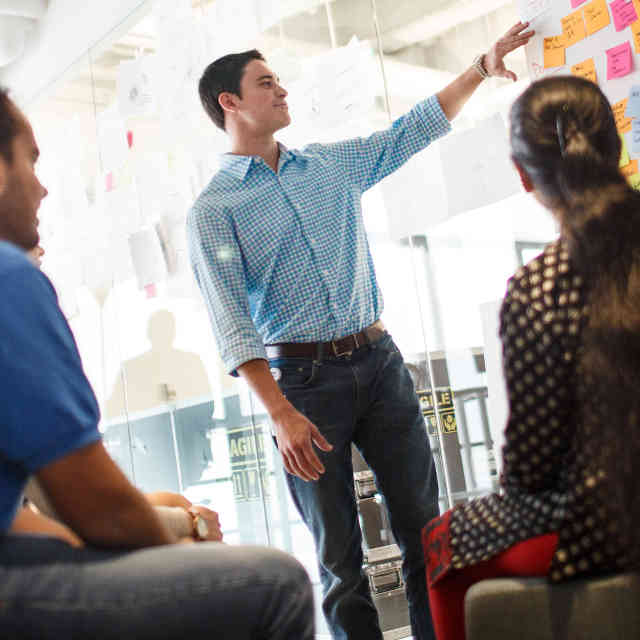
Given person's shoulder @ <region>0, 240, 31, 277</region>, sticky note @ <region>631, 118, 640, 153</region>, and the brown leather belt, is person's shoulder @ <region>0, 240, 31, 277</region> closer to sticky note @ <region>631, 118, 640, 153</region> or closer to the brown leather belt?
the brown leather belt

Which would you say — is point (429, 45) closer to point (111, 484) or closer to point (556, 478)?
point (556, 478)

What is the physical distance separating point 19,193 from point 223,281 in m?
0.84

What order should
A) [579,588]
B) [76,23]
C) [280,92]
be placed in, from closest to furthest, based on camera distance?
[579,588] → [280,92] → [76,23]

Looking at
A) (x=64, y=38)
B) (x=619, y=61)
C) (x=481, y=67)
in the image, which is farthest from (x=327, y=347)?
(x=64, y=38)

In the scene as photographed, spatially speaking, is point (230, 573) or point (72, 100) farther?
point (72, 100)

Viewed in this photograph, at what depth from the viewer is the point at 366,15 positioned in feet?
8.36

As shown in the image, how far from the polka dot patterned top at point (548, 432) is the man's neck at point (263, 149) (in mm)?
1136

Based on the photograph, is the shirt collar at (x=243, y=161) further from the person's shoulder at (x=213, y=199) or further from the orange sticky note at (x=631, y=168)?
the orange sticky note at (x=631, y=168)

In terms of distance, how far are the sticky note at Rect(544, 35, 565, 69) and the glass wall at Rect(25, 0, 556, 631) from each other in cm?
9

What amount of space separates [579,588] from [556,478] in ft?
0.48

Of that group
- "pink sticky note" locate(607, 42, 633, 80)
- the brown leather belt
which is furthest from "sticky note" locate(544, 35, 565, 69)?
the brown leather belt

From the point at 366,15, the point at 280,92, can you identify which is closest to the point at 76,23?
the point at 366,15

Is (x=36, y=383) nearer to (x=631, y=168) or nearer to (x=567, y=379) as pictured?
(x=567, y=379)

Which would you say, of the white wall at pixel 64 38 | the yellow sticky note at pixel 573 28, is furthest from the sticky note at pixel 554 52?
the white wall at pixel 64 38
